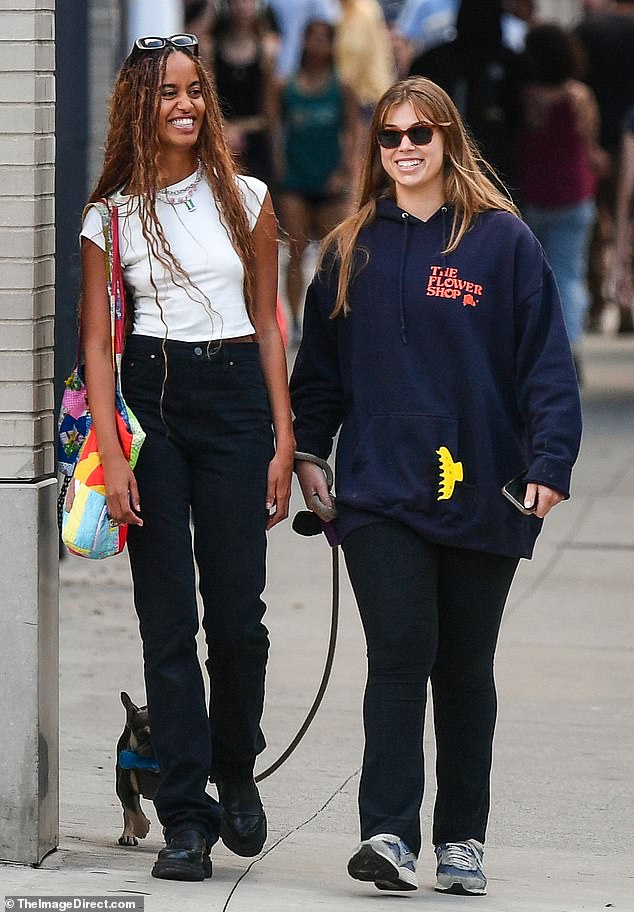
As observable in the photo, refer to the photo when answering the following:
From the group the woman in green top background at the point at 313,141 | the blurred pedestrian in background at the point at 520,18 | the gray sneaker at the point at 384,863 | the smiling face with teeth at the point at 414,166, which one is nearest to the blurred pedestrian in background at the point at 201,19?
the woman in green top background at the point at 313,141

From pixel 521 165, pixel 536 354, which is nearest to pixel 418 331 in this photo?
pixel 536 354

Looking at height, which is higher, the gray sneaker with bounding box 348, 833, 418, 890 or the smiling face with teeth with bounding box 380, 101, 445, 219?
the smiling face with teeth with bounding box 380, 101, 445, 219

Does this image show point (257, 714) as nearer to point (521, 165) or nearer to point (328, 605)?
point (328, 605)

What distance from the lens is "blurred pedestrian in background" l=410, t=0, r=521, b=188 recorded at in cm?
1070

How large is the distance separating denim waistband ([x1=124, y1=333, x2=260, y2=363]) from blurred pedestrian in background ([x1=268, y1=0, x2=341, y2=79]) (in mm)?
11927

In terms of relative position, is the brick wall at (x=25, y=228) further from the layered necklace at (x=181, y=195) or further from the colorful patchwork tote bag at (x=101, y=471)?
the layered necklace at (x=181, y=195)

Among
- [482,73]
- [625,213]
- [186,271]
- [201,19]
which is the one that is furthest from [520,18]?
[186,271]

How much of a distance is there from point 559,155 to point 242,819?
7400 mm

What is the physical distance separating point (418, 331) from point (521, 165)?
728 cm

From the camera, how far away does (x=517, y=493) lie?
13.2 feet

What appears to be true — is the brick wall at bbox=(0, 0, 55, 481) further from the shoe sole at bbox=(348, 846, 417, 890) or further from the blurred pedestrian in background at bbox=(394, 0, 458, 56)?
the blurred pedestrian in background at bbox=(394, 0, 458, 56)

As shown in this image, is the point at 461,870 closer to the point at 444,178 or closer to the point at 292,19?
the point at 444,178

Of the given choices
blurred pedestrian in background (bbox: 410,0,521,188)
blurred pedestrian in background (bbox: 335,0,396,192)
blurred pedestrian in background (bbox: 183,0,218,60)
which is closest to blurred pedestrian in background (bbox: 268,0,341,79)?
blurred pedestrian in background (bbox: 335,0,396,192)

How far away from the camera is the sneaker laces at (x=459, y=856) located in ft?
13.5
